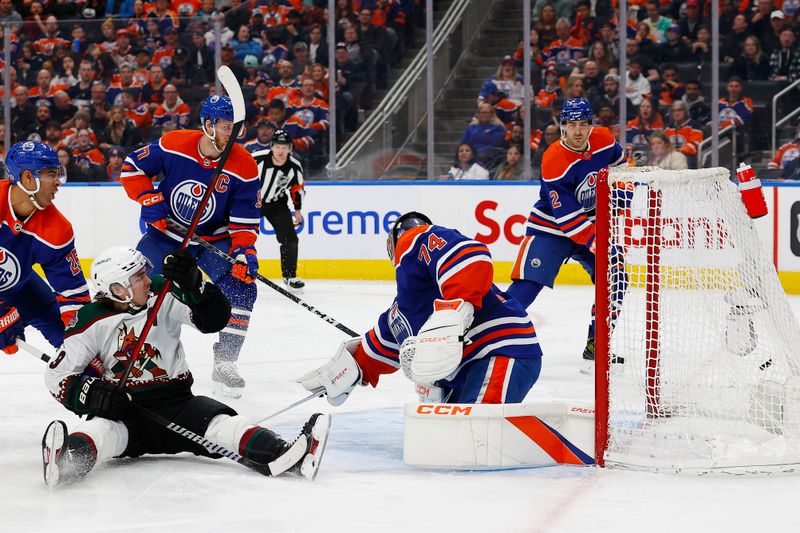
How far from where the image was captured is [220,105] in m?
4.32

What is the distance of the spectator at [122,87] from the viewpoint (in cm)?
859

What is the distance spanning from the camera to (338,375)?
345 cm

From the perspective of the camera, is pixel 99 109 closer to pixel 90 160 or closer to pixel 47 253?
pixel 90 160

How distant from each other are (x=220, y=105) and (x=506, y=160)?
3.96 meters

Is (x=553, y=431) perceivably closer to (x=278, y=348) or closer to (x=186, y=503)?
(x=186, y=503)

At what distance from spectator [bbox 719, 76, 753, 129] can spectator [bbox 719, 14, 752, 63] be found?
144 millimetres

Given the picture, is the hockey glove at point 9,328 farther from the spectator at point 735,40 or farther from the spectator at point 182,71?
the spectator at point 735,40

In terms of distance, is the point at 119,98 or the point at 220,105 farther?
the point at 119,98

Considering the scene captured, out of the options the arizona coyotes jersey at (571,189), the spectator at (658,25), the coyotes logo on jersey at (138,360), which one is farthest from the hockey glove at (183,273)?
the spectator at (658,25)

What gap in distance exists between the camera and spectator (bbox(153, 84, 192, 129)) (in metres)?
8.56

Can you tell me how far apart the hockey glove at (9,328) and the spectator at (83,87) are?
5.12m

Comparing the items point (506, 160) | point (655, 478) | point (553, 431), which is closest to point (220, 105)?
point (553, 431)

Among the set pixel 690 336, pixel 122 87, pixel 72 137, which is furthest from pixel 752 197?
pixel 72 137

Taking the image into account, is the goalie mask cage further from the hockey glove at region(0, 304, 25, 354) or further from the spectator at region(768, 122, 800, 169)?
the spectator at region(768, 122, 800, 169)
